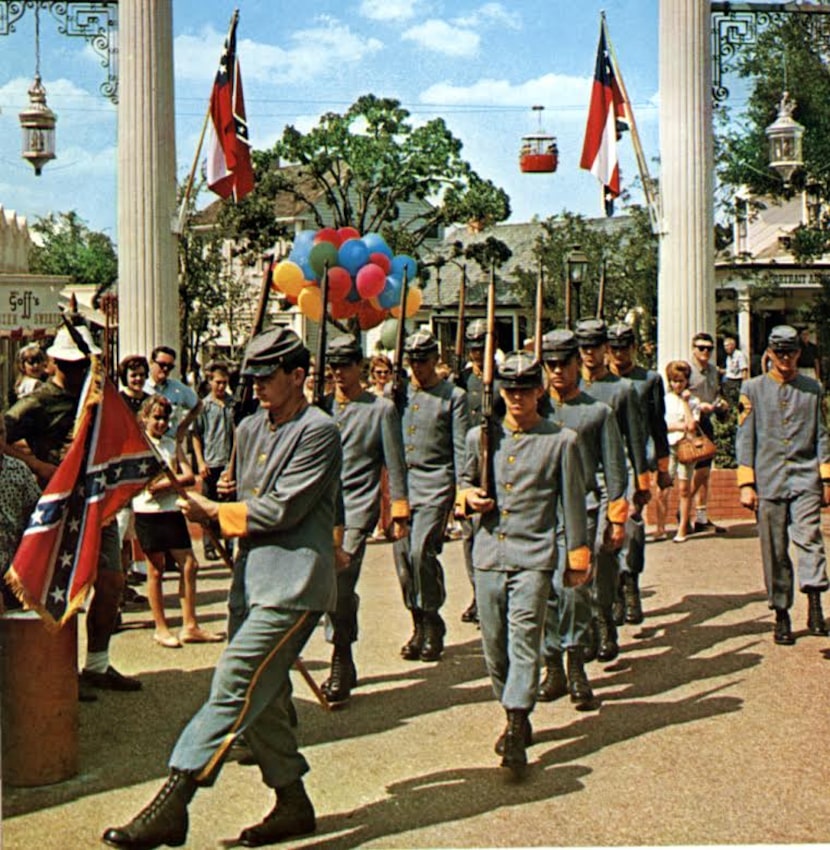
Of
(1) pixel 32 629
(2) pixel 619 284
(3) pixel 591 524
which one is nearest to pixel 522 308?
(2) pixel 619 284

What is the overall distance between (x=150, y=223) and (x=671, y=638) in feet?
25.6

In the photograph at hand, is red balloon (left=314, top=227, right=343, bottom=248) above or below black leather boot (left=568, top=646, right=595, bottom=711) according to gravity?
above

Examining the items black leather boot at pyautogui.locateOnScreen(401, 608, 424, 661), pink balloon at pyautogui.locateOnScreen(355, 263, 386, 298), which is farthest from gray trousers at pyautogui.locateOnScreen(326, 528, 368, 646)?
pink balloon at pyautogui.locateOnScreen(355, 263, 386, 298)

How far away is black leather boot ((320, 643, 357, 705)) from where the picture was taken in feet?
26.4

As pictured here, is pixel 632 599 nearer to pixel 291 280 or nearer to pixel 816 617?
pixel 816 617

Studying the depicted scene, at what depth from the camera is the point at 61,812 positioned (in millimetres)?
6098

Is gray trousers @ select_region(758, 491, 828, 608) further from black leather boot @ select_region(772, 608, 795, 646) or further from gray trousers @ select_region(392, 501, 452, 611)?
gray trousers @ select_region(392, 501, 452, 611)

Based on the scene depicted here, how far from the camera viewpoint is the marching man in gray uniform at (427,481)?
932 centimetres

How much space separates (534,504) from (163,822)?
2.40m

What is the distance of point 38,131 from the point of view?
14359mm

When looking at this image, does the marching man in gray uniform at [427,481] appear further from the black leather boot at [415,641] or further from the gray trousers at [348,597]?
the gray trousers at [348,597]

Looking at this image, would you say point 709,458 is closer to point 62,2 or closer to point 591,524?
point 591,524

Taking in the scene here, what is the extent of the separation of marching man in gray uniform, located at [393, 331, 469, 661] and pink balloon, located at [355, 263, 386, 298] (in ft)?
31.5

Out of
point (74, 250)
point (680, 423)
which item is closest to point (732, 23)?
point (680, 423)
